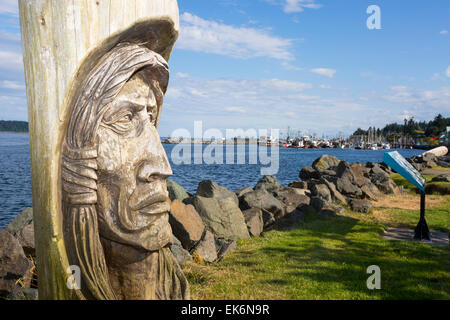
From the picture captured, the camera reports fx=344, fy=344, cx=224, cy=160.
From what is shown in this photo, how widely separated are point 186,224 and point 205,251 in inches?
30.0

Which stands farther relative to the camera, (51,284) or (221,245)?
(221,245)

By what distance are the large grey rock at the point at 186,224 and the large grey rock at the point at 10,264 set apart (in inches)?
117

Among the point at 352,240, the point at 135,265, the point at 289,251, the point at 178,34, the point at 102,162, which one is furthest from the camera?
the point at 352,240

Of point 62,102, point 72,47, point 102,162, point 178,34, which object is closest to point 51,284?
point 102,162

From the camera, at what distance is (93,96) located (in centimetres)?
220

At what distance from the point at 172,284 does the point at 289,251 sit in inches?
203

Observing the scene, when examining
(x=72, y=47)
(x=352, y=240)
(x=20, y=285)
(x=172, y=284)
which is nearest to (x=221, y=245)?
(x=352, y=240)

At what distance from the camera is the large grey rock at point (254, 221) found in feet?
28.9

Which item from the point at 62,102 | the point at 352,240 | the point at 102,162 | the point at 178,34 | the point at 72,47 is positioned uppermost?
the point at 178,34

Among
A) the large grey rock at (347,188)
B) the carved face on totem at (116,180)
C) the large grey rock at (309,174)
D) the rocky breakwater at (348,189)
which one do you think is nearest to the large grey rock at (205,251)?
the carved face on totem at (116,180)

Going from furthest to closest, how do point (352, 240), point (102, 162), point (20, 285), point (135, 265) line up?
1. point (352, 240)
2. point (20, 285)
3. point (135, 265)
4. point (102, 162)

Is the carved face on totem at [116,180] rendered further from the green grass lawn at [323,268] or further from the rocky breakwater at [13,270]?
the green grass lawn at [323,268]

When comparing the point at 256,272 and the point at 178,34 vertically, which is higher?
the point at 178,34

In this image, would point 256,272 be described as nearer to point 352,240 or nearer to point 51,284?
point 352,240
